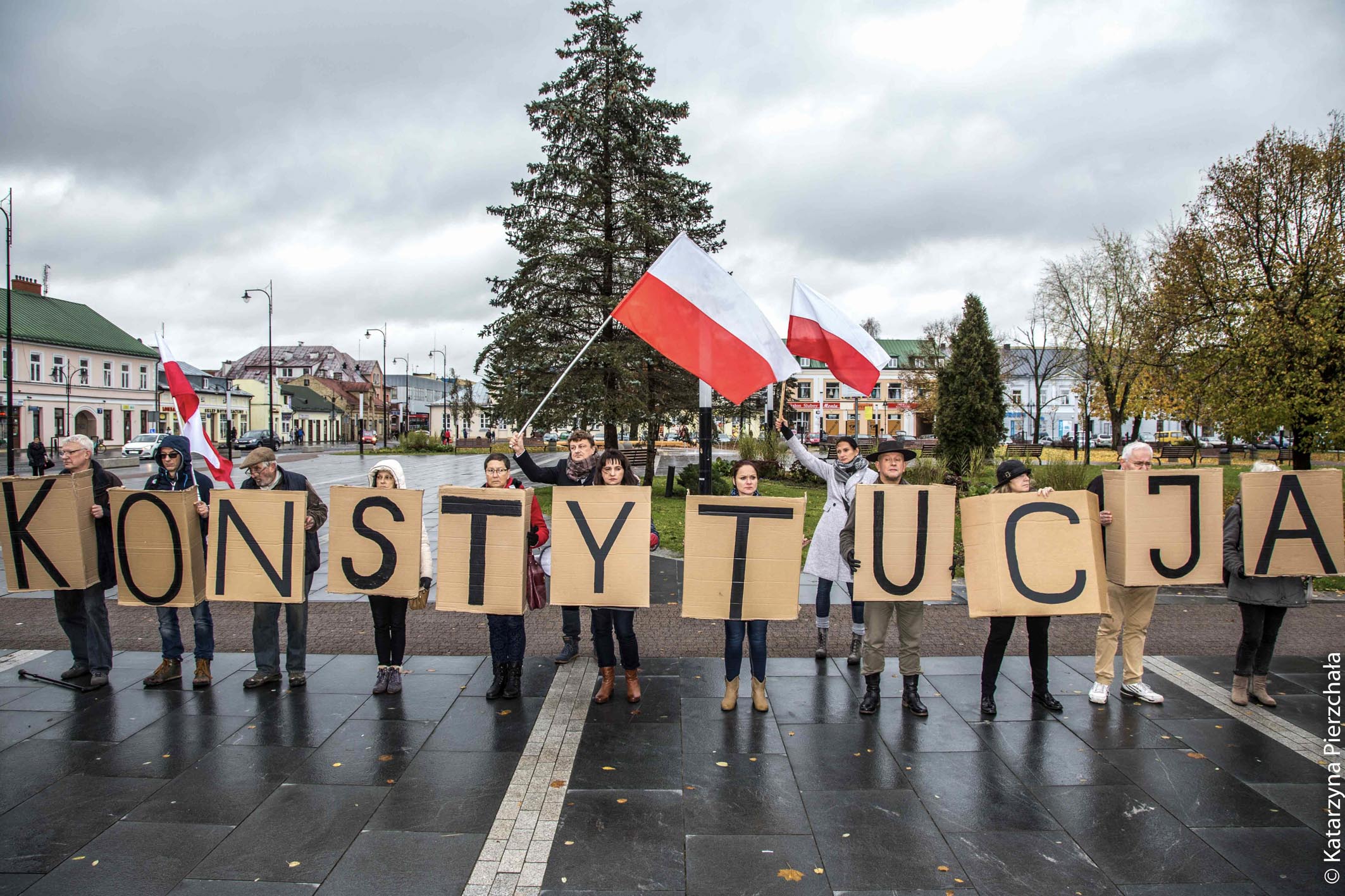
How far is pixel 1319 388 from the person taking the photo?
14.1m

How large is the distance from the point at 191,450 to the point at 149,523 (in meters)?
0.88

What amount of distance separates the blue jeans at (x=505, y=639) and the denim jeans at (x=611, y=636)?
2.04 ft

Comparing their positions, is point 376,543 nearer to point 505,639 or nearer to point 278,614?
point 278,614

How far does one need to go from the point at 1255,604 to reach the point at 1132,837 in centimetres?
289

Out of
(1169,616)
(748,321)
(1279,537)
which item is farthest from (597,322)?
(1279,537)

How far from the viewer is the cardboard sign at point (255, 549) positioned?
5.70 meters

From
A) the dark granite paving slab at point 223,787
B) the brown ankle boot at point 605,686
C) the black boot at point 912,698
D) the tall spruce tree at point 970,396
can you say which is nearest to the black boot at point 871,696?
the black boot at point 912,698

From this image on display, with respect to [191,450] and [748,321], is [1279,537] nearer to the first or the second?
[748,321]

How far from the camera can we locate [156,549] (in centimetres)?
585

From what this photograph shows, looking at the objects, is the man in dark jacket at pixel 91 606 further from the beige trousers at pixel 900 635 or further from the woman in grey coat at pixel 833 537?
the beige trousers at pixel 900 635

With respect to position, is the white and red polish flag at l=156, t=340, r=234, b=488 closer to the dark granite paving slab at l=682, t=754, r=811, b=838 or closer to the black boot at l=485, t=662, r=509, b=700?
the black boot at l=485, t=662, r=509, b=700

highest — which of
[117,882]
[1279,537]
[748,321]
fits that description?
[748,321]

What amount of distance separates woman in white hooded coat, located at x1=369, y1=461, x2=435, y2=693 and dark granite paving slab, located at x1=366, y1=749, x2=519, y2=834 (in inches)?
49.1

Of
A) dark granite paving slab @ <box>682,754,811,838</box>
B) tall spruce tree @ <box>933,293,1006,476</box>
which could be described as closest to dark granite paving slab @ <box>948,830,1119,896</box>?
dark granite paving slab @ <box>682,754,811,838</box>
